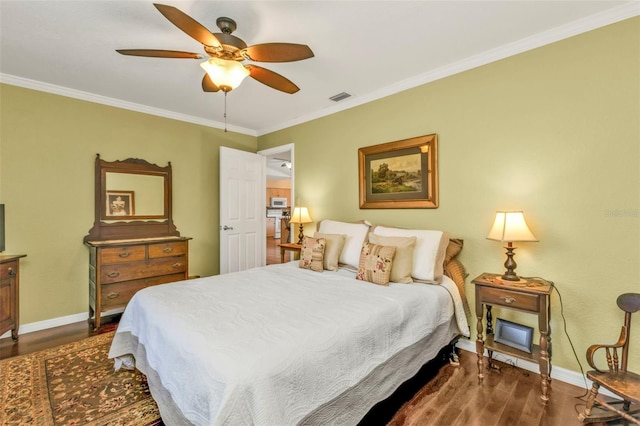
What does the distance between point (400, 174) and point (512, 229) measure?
1.26m

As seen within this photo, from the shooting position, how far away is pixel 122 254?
124 inches

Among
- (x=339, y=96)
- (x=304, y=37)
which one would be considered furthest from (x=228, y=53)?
(x=339, y=96)

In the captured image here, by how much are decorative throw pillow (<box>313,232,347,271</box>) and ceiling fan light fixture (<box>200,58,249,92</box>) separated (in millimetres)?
1687

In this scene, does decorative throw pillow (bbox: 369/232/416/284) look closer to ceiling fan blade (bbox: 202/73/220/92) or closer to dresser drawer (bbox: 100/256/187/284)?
ceiling fan blade (bbox: 202/73/220/92)

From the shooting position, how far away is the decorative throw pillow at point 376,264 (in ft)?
7.70

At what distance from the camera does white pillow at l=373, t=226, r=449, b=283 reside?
2401 mm

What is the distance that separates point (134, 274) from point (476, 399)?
347 centimetres

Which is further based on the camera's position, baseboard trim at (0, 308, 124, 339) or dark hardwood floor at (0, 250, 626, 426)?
baseboard trim at (0, 308, 124, 339)

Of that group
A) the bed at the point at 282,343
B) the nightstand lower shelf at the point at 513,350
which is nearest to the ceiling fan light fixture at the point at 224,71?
the bed at the point at 282,343

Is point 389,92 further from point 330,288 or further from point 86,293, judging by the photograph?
point 86,293

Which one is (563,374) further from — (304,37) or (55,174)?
(55,174)

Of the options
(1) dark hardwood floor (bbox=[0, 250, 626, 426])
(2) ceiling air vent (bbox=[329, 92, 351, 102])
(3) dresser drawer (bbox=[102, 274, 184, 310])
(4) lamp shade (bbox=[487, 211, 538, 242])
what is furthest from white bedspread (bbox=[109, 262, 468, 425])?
(2) ceiling air vent (bbox=[329, 92, 351, 102])

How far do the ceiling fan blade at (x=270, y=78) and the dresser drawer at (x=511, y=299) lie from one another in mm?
2205

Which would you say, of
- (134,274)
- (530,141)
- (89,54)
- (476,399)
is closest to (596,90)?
(530,141)
